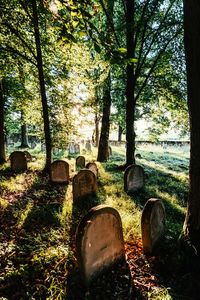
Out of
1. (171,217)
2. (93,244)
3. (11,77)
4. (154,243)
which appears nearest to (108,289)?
(93,244)

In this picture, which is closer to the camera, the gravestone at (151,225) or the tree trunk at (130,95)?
the gravestone at (151,225)

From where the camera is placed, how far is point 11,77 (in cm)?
1659

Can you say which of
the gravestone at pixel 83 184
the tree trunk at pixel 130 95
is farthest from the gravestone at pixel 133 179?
the tree trunk at pixel 130 95

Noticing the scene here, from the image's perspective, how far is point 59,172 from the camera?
28.9 feet

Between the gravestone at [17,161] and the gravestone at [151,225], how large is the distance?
7788 millimetres

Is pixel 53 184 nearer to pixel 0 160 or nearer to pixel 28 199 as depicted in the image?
pixel 28 199

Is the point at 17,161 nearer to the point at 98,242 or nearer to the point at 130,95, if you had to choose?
the point at 130,95

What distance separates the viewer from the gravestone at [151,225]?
4090mm

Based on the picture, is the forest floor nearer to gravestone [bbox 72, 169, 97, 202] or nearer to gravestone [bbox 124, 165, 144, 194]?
gravestone [bbox 72, 169, 97, 202]

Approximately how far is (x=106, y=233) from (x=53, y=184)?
5.36 metres

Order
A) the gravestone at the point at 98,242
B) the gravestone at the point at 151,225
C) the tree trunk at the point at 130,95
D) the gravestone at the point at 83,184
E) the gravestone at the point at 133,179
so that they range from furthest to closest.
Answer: the tree trunk at the point at 130,95
the gravestone at the point at 133,179
the gravestone at the point at 83,184
the gravestone at the point at 151,225
the gravestone at the point at 98,242

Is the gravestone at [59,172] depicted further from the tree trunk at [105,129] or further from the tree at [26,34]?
the tree trunk at [105,129]

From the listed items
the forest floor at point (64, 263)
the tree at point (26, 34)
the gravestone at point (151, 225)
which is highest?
the tree at point (26, 34)

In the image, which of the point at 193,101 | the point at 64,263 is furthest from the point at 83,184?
the point at 193,101
